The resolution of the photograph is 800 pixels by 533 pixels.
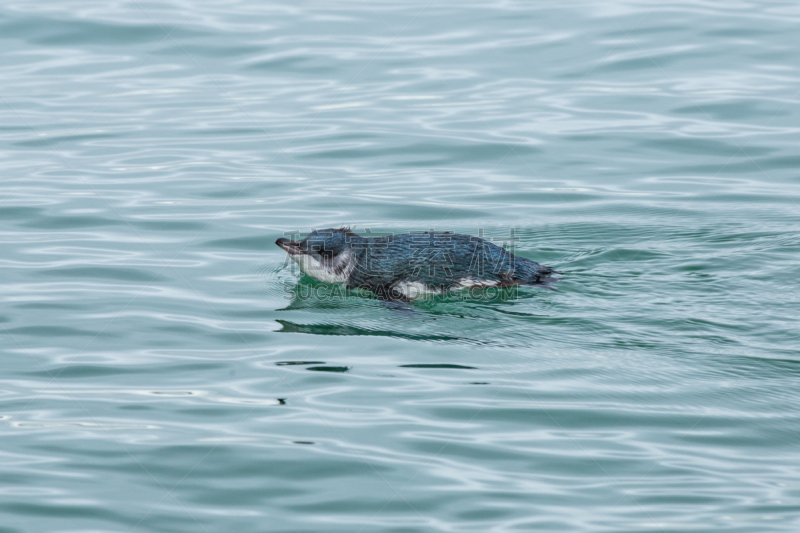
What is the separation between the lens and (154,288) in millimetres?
9734

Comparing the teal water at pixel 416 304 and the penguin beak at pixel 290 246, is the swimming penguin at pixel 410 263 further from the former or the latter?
the teal water at pixel 416 304

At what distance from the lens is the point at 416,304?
924cm

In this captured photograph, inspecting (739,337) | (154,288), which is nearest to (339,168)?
(154,288)

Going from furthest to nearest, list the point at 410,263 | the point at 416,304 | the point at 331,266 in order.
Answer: the point at 331,266 < the point at 410,263 < the point at 416,304

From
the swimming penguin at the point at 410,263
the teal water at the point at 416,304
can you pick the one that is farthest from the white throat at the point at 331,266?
the teal water at the point at 416,304

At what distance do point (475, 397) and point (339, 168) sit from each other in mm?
7181

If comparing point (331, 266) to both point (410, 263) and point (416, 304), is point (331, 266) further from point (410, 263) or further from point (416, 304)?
point (416, 304)

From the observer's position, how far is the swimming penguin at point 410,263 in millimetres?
9297

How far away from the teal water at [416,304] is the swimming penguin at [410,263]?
26cm

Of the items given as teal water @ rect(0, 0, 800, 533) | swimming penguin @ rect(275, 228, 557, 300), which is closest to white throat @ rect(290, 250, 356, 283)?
swimming penguin @ rect(275, 228, 557, 300)

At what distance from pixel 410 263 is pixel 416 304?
1.49 feet

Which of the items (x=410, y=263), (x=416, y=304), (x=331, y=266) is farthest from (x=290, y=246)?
(x=416, y=304)

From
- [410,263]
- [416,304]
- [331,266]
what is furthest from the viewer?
[331,266]

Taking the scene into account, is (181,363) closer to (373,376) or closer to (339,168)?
(373,376)
